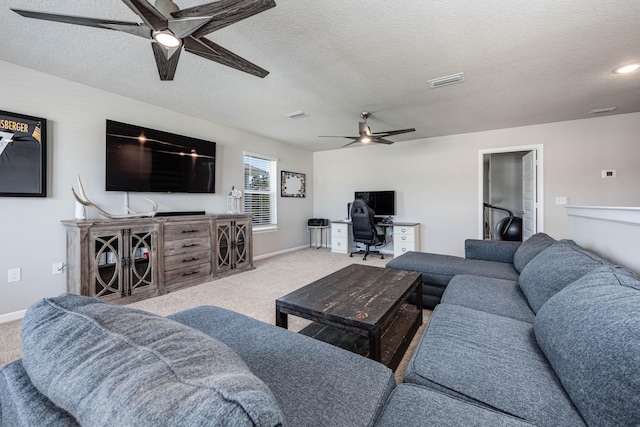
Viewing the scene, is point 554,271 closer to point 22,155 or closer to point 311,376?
point 311,376

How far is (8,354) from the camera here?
76.2 inches

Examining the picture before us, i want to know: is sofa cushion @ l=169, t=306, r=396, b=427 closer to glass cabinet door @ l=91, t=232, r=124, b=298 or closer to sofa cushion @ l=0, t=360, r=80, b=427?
sofa cushion @ l=0, t=360, r=80, b=427

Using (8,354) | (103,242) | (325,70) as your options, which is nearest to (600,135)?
(325,70)

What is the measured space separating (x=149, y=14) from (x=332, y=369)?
195cm

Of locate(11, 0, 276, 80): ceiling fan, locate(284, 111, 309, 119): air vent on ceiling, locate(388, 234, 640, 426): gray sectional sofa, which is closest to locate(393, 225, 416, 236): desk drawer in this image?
locate(284, 111, 309, 119): air vent on ceiling

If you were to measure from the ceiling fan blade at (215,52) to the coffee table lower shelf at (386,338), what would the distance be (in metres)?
1.96

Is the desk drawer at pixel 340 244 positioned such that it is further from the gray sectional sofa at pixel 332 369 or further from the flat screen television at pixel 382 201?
the gray sectional sofa at pixel 332 369

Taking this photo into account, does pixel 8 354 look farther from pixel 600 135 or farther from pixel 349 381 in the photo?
pixel 600 135

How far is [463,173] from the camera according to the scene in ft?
16.2

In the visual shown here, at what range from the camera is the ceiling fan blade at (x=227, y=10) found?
1343mm

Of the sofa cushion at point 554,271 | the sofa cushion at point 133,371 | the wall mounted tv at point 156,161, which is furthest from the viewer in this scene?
the wall mounted tv at point 156,161

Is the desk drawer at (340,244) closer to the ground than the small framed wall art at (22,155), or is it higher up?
closer to the ground

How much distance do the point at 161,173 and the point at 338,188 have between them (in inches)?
150

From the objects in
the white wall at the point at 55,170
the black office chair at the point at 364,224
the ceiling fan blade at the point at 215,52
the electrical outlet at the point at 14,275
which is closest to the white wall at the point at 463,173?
the black office chair at the point at 364,224
